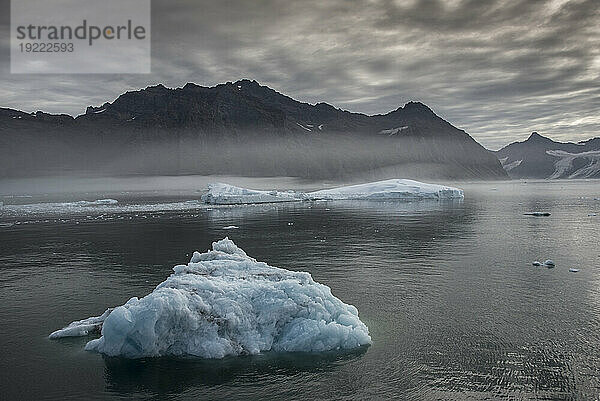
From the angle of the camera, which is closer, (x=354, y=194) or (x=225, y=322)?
(x=225, y=322)

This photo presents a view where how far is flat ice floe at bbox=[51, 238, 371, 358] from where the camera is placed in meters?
12.6

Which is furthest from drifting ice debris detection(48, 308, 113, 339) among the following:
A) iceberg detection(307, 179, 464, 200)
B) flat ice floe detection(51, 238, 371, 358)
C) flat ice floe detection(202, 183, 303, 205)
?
iceberg detection(307, 179, 464, 200)

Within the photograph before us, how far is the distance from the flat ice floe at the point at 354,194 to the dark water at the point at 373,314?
38.5m

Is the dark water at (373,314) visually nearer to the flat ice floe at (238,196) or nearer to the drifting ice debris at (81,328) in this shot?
the drifting ice debris at (81,328)

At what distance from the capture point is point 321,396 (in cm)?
1048

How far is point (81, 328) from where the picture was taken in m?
14.3

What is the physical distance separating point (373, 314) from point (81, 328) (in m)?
9.47

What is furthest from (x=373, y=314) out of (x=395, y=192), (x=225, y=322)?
(x=395, y=192)

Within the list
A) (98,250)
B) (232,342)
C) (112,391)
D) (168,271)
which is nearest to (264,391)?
(232,342)

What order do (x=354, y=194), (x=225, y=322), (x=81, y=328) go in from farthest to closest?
(x=354, y=194)
(x=81, y=328)
(x=225, y=322)

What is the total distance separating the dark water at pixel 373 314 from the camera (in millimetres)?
10969

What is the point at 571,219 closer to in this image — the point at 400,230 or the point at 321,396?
the point at 400,230

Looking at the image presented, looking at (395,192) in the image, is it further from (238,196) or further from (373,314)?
(373,314)

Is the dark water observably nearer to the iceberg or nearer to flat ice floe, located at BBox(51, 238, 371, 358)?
flat ice floe, located at BBox(51, 238, 371, 358)
